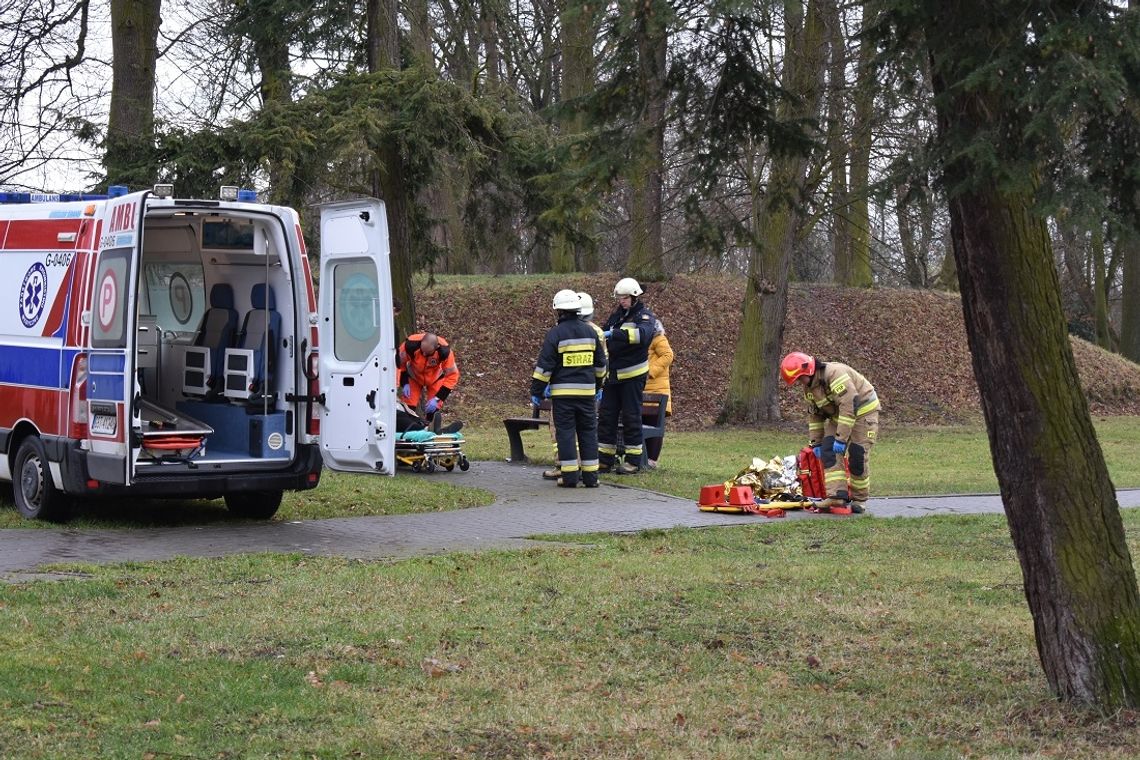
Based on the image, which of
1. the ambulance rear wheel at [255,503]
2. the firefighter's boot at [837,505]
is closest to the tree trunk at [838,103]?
the firefighter's boot at [837,505]

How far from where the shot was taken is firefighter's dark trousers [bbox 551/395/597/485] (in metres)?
14.0

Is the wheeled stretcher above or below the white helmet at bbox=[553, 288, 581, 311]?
below

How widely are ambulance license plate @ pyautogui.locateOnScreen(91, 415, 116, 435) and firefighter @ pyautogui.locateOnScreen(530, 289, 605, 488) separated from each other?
478 cm

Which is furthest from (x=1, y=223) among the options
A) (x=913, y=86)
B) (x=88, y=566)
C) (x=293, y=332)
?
(x=913, y=86)

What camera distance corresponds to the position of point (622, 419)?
1548cm

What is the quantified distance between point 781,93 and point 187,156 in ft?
41.7

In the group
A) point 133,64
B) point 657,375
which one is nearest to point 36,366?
point 657,375

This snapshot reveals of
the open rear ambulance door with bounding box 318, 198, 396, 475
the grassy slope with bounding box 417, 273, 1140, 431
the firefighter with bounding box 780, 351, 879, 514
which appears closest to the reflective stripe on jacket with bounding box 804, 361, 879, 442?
the firefighter with bounding box 780, 351, 879, 514

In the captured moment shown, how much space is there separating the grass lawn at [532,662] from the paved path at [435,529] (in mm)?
654

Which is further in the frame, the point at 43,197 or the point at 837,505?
the point at 837,505

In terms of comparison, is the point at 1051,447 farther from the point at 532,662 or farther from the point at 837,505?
the point at 837,505

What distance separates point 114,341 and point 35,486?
1692 millimetres

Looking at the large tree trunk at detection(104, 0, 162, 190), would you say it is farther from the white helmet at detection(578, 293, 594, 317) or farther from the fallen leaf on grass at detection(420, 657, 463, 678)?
the fallen leaf on grass at detection(420, 657, 463, 678)

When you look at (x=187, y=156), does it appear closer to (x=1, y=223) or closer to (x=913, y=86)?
(x=1, y=223)
